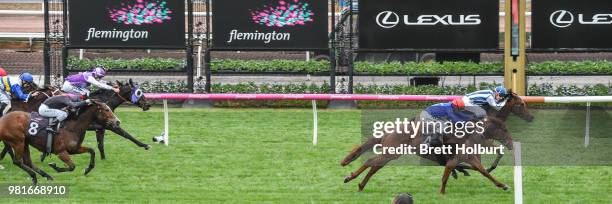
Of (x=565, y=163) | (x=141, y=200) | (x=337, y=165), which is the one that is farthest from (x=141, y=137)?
(x=565, y=163)

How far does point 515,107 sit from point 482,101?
54cm

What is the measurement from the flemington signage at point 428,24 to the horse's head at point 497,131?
28.4 ft

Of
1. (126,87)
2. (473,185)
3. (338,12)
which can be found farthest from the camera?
(338,12)

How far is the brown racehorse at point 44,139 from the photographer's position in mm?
14742

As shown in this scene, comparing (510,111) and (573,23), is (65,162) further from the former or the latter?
(573,23)

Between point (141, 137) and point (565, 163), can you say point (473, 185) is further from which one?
point (141, 137)

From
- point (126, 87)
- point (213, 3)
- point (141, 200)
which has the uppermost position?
point (213, 3)

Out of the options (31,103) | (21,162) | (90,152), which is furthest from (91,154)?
(31,103)

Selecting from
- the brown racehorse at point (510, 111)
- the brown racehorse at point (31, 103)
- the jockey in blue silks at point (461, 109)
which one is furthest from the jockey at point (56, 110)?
the brown racehorse at point (510, 111)

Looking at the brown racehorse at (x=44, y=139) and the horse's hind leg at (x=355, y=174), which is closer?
the horse's hind leg at (x=355, y=174)

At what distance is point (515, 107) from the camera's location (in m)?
14.9

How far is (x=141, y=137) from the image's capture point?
19.1m

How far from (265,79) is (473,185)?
10.4 m

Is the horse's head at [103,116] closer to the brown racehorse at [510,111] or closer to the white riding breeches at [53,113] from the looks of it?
the white riding breeches at [53,113]
